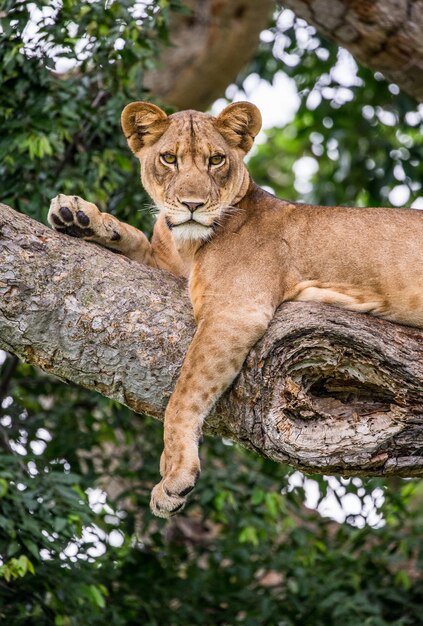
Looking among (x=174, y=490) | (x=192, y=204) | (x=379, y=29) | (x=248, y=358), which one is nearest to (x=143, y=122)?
(x=192, y=204)

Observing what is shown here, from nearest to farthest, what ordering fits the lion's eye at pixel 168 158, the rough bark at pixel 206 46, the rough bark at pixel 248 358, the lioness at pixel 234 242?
the rough bark at pixel 248 358 → the lioness at pixel 234 242 → the lion's eye at pixel 168 158 → the rough bark at pixel 206 46

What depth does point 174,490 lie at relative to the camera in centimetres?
409

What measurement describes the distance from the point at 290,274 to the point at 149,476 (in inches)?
99.8

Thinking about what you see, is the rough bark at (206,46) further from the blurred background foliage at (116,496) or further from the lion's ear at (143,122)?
the lion's ear at (143,122)

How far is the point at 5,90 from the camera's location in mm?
5598

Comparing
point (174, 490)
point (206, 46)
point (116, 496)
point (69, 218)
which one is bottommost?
point (116, 496)

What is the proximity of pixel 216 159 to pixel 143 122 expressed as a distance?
1.35 feet

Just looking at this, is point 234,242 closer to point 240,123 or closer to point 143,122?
point 240,123

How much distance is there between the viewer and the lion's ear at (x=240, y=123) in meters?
4.73

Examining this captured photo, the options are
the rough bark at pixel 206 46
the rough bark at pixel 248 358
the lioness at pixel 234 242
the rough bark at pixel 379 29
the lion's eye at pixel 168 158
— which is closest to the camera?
the rough bark at pixel 248 358

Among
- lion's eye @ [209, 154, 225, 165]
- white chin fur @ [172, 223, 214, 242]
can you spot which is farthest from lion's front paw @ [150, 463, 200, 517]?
lion's eye @ [209, 154, 225, 165]

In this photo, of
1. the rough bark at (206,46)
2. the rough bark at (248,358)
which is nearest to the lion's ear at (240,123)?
the rough bark at (248,358)

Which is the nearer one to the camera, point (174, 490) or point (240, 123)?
point (174, 490)

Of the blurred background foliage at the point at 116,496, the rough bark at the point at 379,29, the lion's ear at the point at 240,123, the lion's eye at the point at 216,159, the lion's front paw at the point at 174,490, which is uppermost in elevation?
the lion's ear at the point at 240,123
